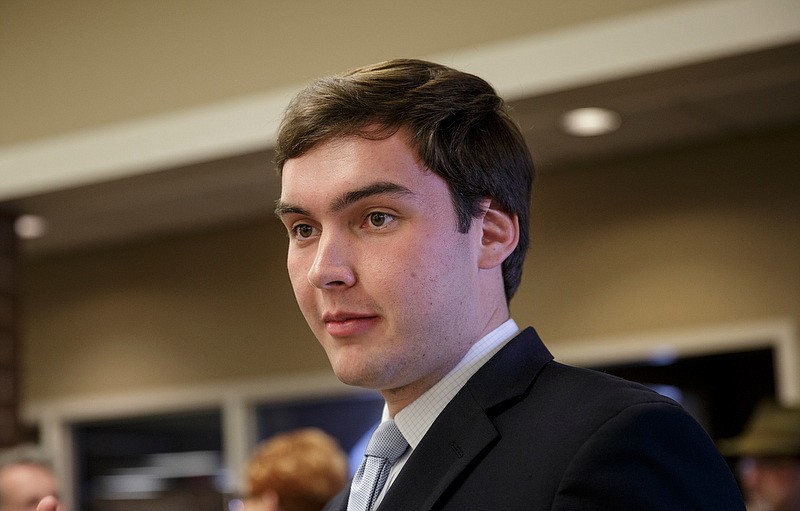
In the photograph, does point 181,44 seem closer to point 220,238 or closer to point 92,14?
point 92,14

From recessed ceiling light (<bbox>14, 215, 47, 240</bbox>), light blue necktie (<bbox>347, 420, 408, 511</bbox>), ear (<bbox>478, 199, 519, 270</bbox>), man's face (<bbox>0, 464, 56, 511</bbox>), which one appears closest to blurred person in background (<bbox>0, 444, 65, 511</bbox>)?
man's face (<bbox>0, 464, 56, 511</bbox>)

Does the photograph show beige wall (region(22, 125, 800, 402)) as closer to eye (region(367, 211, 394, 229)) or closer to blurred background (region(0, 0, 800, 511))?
blurred background (region(0, 0, 800, 511))

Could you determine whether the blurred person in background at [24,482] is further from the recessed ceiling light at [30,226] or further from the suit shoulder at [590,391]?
the suit shoulder at [590,391]

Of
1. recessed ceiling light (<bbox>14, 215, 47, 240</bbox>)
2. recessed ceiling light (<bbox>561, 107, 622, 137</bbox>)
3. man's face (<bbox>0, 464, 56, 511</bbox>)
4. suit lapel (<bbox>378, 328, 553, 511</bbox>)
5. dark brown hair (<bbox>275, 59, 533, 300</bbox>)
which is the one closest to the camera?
suit lapel (<bbox>378, 328, 553, 511</bbox>)

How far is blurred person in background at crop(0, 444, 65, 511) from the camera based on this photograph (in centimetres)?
325

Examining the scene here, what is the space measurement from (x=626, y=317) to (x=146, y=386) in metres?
2.75

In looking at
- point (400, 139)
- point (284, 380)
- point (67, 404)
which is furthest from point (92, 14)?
point (400, 139)

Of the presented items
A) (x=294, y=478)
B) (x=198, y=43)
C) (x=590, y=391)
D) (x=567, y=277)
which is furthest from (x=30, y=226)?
(x=590, y=391)

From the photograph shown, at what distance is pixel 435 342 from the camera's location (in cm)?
112

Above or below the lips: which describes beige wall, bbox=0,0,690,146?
above

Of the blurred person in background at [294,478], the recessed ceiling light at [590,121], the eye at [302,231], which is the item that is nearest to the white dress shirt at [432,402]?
the eye at [302,231]

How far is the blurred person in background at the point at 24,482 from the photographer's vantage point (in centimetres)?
325

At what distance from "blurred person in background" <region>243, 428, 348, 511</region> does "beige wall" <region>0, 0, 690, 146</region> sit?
5.31 ft

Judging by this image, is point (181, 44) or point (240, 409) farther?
point (240, 409)
